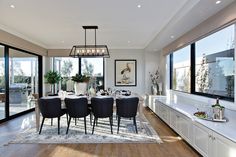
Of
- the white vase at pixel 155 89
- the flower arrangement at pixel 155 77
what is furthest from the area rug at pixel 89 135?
the flower arrangement at pixel 155 77

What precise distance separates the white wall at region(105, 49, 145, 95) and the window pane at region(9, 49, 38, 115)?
318 cm

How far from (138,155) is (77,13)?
10.8ft

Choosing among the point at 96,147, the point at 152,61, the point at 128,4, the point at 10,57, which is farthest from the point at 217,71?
the point at 10,57

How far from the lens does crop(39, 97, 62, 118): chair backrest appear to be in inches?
175

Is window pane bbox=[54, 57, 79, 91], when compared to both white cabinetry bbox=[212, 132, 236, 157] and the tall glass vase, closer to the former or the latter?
the tall glass vase

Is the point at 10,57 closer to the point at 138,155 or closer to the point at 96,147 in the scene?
the point at 96,147

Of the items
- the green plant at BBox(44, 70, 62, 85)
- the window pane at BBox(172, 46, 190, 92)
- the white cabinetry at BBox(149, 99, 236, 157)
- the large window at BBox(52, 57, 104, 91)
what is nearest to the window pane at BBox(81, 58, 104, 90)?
the large window at BBox(52, 57, 104, 91)

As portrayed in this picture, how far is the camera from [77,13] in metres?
4.30

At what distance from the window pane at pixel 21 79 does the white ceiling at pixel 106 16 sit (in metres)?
0.99

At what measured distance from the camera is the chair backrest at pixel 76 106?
4.43 meters

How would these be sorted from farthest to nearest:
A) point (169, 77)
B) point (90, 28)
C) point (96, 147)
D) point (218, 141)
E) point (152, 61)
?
point (152, 61), point (169, 77), point (90, 28), point (96, 147), point (218, 141)

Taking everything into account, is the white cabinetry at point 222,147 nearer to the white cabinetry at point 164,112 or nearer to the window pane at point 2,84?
the white cabinetry at point 164,112

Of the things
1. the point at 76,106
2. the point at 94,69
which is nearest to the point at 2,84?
the point at 76,106

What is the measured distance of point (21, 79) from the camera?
6977 mm
